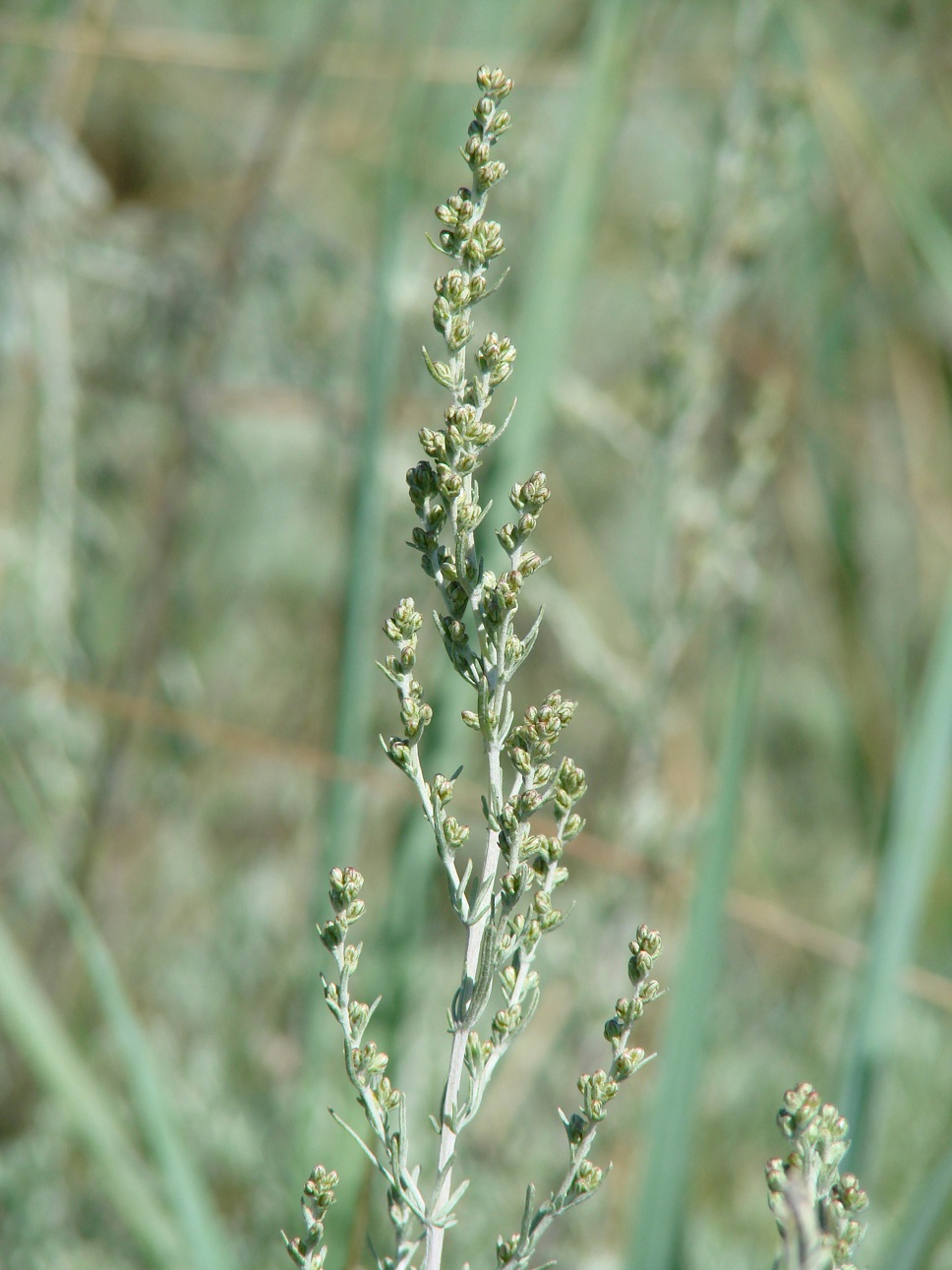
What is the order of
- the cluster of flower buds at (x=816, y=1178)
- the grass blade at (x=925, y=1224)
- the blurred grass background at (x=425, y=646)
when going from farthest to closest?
1. the blurred grass background at (x=425, y=646)
2. the grass blade at (x=925, y=1224)
3. the cluster of flower buds at (x=816, y=1178)

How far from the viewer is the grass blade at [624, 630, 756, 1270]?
37.0 inches

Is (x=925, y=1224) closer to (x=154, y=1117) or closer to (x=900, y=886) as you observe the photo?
(x=900, y=886)

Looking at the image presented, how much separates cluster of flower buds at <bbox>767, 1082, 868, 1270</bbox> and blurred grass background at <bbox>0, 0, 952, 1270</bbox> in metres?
0.23

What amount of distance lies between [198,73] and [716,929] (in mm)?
2651

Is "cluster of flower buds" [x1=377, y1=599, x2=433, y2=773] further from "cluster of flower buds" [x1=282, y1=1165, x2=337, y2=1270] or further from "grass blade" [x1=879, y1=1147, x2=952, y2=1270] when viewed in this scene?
"grass blade" [x1=879, y1=1147, x2=952, y2=1270]

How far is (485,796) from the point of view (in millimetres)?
621

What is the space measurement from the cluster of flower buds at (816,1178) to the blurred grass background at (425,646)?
9.2 inches

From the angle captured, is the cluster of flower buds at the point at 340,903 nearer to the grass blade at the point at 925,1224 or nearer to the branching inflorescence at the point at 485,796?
the branching inflorescence at the point at 485,796

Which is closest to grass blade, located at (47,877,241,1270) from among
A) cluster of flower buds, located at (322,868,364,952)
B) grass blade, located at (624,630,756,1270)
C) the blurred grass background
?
the blurred grass background

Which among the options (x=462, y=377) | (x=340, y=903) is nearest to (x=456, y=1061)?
(x=340, y=903)

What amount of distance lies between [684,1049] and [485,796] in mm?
450

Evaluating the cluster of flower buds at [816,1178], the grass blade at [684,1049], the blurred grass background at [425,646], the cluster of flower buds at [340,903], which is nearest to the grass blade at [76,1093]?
the blurred grass background at [425,646]

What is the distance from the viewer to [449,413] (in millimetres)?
601

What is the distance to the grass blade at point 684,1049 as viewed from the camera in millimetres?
940
